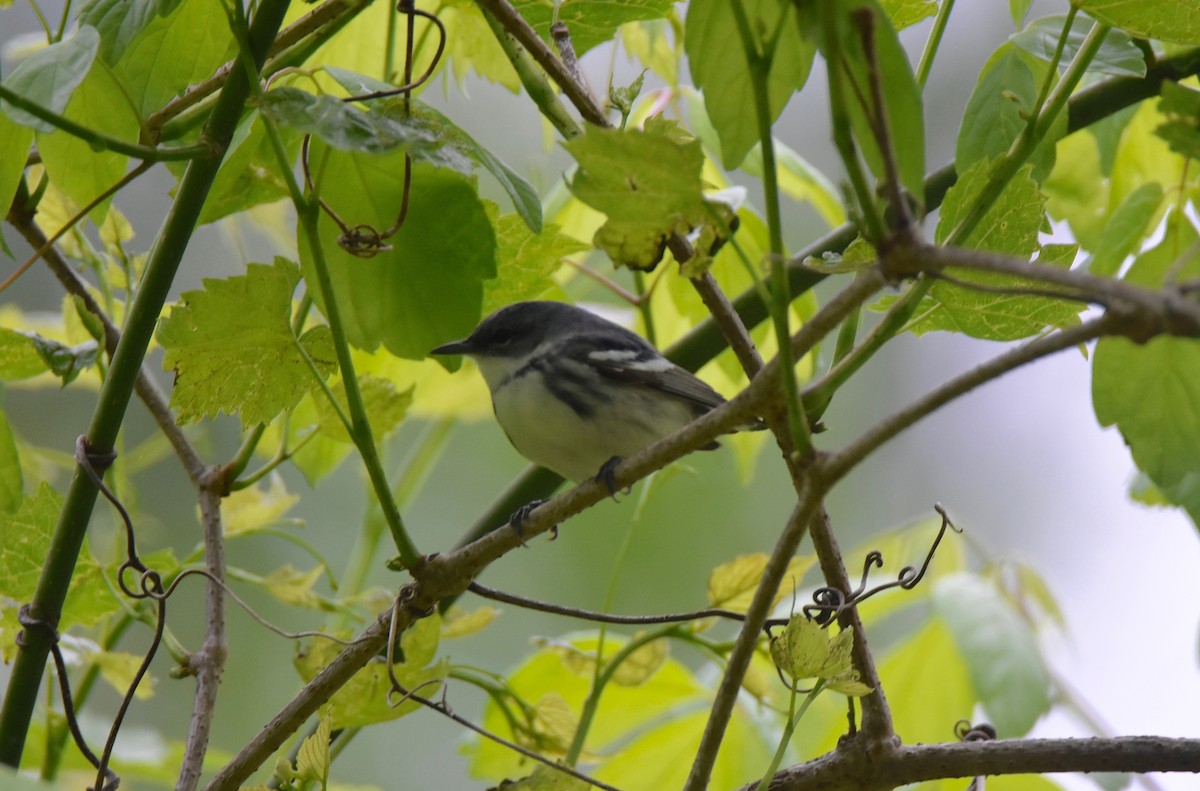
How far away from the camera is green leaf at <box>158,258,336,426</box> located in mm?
984

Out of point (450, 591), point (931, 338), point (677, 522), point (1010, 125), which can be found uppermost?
point (931, 338)

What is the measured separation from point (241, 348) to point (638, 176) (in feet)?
1.51

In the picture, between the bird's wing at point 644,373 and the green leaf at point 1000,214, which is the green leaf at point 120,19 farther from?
the bird's wing at point 644,373

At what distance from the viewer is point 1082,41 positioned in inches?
40.8

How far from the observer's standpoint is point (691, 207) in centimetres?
72

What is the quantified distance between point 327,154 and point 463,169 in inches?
7.7

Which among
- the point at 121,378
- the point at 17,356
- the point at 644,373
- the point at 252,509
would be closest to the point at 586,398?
the point at 644,373

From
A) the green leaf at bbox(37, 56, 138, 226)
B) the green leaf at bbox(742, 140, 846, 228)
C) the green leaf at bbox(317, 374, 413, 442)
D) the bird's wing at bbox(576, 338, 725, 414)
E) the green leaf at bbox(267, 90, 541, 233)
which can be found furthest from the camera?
the bird's wing at bbox(576, 338, 725, 414)

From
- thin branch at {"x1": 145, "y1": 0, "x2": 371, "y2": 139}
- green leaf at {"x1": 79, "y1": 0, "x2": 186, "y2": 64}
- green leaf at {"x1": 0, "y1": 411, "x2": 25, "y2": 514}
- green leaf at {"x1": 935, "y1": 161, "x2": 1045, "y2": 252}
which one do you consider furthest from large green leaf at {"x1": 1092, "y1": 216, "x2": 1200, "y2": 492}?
green leaf at {"x1": 0, "y1": 411, "x2": 25, "y2": 514}

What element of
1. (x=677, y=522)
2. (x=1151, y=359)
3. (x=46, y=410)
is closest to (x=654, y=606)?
(x=677, y=522)

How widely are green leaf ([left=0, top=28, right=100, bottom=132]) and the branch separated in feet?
2.39

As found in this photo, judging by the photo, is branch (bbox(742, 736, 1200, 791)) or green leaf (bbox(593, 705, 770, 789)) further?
green leaf (bbox(593, 705, 770, 789))

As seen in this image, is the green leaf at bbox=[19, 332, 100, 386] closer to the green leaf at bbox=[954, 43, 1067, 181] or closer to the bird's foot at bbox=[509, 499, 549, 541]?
the bird's foot at bbox=[509, 499, 549, 541]

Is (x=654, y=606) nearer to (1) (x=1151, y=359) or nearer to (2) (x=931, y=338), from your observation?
(2) (x=931, y=338)
